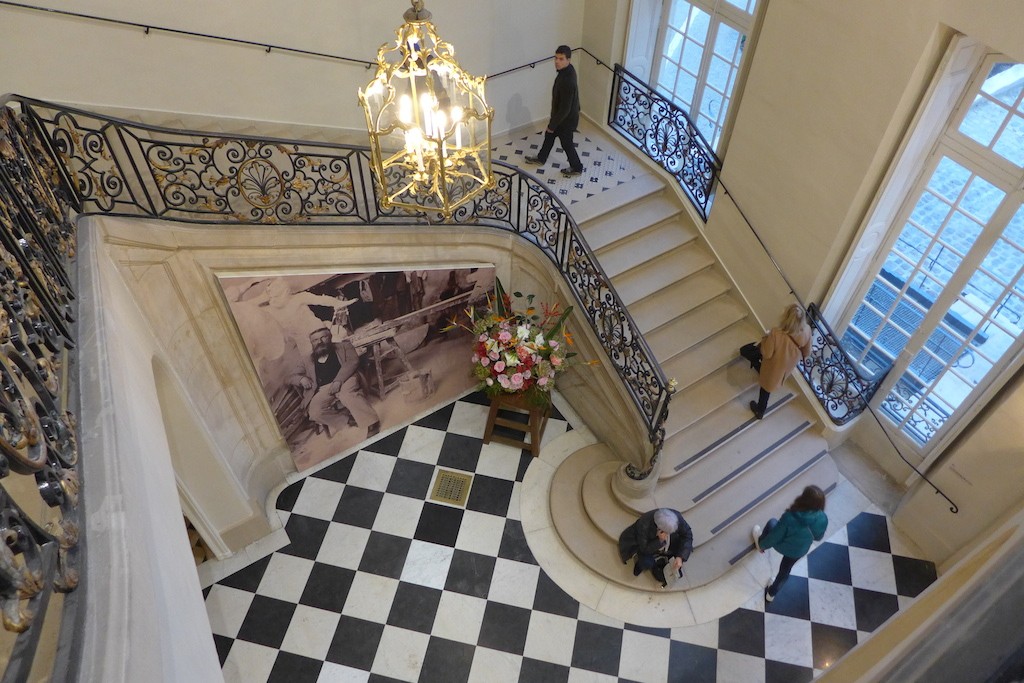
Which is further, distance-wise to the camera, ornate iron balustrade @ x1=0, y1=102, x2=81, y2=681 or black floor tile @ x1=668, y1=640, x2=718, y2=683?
black floor tile @ x1=668, y1=640, x2=718, y2=683

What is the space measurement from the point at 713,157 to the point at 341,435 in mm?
4609

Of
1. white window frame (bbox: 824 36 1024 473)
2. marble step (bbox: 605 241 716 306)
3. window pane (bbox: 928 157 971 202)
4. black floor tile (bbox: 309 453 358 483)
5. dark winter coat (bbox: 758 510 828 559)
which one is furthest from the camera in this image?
black floor tile (bbox: 309 453 358 483)

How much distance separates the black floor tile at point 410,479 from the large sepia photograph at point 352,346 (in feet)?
1.71

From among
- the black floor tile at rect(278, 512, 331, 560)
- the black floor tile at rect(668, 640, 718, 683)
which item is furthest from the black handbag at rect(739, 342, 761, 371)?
the black floor tile at rect(278, 512, 331, 560)

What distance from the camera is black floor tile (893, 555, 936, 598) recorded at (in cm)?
574

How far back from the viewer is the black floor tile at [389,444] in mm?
6883

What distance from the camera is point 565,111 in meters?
6.34

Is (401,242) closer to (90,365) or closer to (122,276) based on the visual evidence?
(122,276)

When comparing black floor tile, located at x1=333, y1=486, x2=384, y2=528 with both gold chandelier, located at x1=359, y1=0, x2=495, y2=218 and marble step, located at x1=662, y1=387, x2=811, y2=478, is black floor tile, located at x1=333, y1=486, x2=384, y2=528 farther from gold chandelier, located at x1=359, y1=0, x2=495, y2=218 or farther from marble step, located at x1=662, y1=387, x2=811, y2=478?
gold chandelier, located at x1=359, y1=0, x2=495, y2=218

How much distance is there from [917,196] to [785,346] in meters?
1.52

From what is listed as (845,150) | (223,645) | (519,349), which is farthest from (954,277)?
(223,645)

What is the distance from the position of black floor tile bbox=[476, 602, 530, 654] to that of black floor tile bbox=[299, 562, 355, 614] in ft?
4.17

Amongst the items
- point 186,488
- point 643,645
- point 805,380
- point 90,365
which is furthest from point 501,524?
point 90,365

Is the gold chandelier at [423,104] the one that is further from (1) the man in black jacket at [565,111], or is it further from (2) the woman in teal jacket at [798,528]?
(2) the woman in teal jacket at [798,528]
